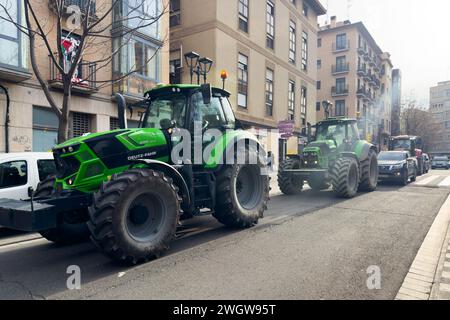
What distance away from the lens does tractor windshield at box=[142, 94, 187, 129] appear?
221 inches

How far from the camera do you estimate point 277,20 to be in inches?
989

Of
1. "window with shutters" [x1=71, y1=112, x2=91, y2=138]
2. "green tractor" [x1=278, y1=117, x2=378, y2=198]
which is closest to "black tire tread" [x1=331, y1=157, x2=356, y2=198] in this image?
"green tractor" [x1=278, y1=117, x2=378, y2=198]

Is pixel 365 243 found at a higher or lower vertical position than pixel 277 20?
lower

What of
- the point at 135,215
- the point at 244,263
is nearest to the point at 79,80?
the point at 135,215

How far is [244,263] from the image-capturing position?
434 centimetres

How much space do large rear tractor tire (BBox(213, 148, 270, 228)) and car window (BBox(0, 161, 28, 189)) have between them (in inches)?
151

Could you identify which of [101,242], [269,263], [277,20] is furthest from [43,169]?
[277,20]

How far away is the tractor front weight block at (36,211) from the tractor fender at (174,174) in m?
0.99

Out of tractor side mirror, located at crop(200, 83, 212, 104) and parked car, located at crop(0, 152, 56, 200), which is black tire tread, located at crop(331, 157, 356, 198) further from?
parked car, located at crop(0, 152, 56, 200)

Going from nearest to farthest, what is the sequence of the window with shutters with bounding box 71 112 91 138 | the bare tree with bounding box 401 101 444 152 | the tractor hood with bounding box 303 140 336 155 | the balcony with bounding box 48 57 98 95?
the tractor hood with bounding box 303 140 336 155
the balcony with bounding box 48 57 98 95
the window with shutters with bounding box 71 112 91 138
the bare tree with bounding box 401 101 444 152

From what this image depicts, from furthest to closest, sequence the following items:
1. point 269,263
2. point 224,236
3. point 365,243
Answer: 1. point 224,236
2. point 365,243
3. point 269,263
